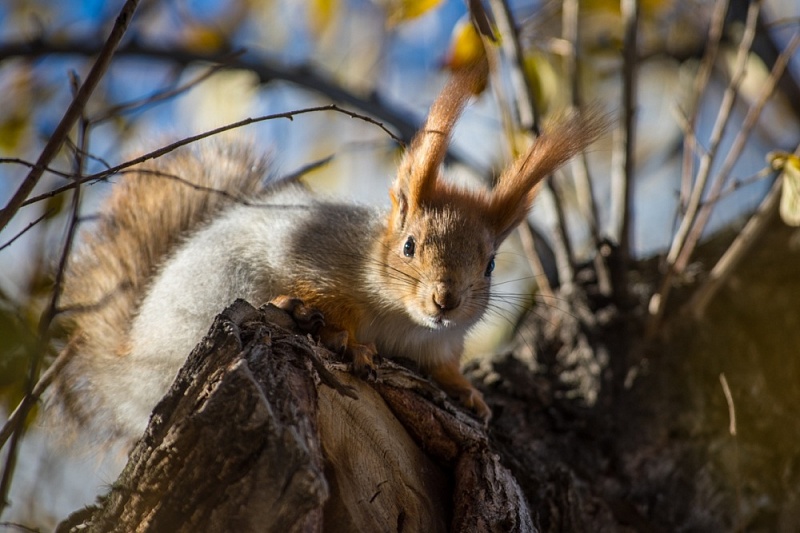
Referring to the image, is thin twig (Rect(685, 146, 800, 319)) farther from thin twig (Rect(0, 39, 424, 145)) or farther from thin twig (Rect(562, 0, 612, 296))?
thin twig (Rect(0, 39, 424, 145))

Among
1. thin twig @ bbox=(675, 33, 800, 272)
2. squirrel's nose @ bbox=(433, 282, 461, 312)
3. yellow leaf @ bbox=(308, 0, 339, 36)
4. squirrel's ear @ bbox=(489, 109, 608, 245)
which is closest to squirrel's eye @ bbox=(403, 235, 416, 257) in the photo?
squirrel's nose @ bbox=(433, 282, 461, 312)

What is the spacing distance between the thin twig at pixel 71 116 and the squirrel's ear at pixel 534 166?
1.12 m

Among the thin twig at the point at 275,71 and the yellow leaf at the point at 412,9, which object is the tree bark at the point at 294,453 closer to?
the yellow leaf at the point at 412,9

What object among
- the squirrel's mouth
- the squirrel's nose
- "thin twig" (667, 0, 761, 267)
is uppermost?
"thin twig" (667, 0, 761, 267)

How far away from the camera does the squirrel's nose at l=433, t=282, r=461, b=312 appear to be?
6.39 feet

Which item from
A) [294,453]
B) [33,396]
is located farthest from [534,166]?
[33,396]

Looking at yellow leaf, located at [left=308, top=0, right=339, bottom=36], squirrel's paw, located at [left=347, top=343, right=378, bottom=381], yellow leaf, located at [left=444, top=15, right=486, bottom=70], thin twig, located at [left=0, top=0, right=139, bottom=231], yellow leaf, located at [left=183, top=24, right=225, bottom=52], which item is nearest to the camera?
thin twig, located at [left=0, top=0, right=139, bottom=231]

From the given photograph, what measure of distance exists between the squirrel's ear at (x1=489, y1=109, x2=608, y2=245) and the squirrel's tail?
2.54ft

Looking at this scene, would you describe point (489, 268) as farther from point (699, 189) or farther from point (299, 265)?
point (699, 189)

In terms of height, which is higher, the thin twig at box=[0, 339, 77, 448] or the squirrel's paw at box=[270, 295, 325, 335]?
the squirrel's paw at box=[270, 295, 325, 335]

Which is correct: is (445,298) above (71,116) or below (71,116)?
above

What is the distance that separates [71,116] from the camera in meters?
1.24

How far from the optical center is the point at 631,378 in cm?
232

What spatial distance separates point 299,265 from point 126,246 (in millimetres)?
593
